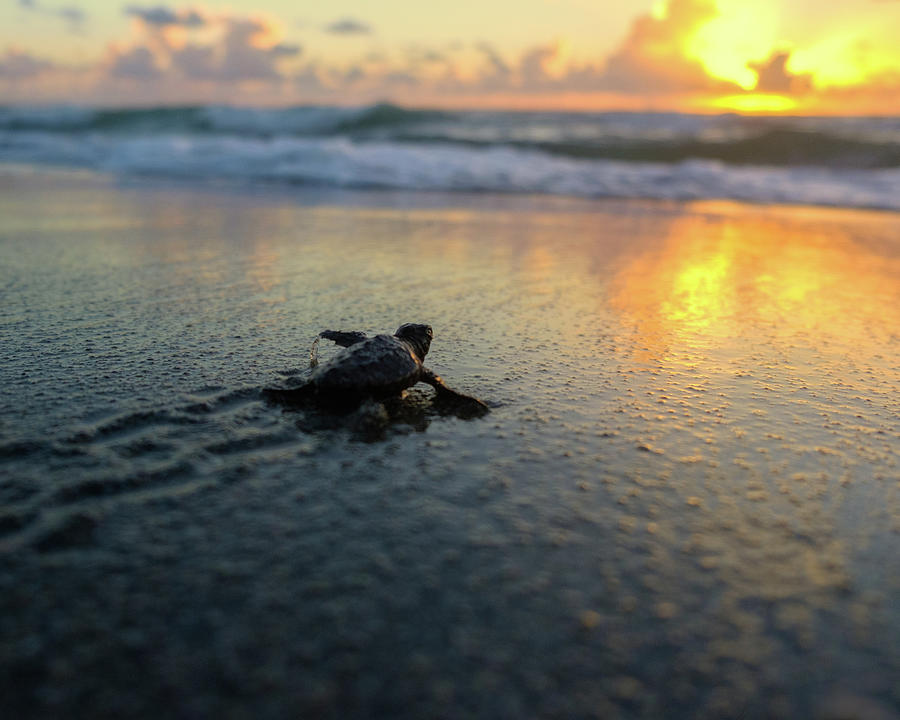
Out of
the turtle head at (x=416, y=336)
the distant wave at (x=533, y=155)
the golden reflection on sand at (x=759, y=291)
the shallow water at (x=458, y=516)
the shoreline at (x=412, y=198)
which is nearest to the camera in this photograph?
the shallow water at (x=458, y=516)

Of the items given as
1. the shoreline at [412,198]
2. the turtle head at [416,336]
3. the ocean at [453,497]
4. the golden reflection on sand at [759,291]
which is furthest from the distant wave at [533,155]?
the turtle head at [416,336]

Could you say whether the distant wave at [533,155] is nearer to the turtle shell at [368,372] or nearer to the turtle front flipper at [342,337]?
the turtle front flipper at [342,337]

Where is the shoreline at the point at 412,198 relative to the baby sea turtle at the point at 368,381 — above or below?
above

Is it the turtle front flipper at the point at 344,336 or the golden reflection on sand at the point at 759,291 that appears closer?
the turtle front flipper at the point at 344,336

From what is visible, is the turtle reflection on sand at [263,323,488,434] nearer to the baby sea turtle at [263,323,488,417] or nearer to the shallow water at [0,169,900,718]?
the baby sea turtle at [263,323,488,417]

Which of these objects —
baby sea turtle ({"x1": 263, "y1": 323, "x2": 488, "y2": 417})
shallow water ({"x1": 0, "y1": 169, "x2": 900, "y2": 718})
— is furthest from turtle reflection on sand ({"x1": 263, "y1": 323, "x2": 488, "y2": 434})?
shallow water ({"x1": 0, "y1": 169, "x2": 900, "y2": 718})

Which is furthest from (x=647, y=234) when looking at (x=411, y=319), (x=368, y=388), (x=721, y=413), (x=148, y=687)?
(x=148, y=687)

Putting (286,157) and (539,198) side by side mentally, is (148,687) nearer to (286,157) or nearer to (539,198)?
(539,198)

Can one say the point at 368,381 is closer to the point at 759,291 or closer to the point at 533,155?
the point at 759,291

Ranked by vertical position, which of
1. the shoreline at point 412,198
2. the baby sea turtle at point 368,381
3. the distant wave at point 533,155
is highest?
the distant wave at point 533,155

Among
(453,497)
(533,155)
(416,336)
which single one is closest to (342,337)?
(416,336)
